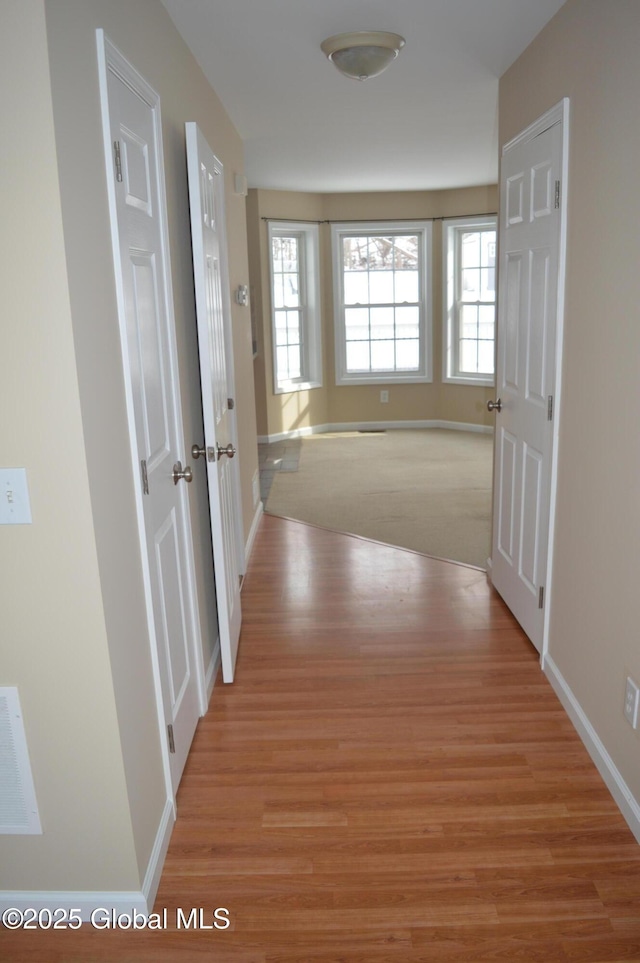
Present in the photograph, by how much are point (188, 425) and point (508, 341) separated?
159 cm

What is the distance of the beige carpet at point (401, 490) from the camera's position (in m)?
4.91

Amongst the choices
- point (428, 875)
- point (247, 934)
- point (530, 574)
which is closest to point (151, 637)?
point (247, 934)

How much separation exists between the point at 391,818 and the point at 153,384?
1.46 metres

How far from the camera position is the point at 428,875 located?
203cm

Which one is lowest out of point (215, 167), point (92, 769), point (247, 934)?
point (247, 934)

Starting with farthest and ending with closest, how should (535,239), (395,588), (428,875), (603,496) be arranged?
1. (395,588)
2. (535,239)
3. (603,496)
4. (428,875)

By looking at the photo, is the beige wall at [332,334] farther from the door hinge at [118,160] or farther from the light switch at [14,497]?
the light switch at [14,497]

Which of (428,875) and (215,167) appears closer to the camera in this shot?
(428,875)

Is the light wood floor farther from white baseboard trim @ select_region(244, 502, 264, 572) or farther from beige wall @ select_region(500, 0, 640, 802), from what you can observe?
white baseboard trim @ select_region(244, 502, 264, 572)

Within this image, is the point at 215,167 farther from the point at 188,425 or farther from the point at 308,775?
the point at 308,775

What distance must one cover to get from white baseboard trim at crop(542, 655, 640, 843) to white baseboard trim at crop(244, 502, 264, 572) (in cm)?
198

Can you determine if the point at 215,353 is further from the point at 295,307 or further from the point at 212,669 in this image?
the point at 295,307

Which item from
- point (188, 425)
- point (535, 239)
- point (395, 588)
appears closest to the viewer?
point (188, 425)

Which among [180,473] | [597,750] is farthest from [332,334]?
[597,750]
